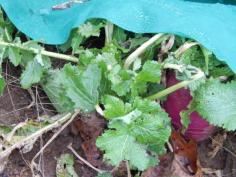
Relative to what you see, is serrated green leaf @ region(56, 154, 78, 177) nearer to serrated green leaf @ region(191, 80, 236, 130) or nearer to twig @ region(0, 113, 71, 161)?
twig @ region(0, 113, 71, 161)

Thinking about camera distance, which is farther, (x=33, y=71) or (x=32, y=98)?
(x=32, y=98)

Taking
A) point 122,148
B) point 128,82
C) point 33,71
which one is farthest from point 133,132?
point 33,71

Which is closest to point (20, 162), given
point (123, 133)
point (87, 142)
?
point (87, 142)

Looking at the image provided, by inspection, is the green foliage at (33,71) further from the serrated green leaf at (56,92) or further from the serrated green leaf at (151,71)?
the serrated green leaf at (151,71)

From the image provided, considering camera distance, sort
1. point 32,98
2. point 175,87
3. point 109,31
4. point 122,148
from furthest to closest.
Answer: point 32,98 → point 109,31 → point 175,87 → point 122,148

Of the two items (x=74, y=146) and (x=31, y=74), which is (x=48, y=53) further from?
(x=74, y=146)

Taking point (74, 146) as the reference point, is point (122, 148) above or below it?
above

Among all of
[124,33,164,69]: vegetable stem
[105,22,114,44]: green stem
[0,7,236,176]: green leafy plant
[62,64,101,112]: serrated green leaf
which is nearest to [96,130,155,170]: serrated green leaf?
[0,7,236,176]: green leafy plant

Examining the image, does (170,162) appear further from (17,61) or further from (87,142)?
(17,61)
